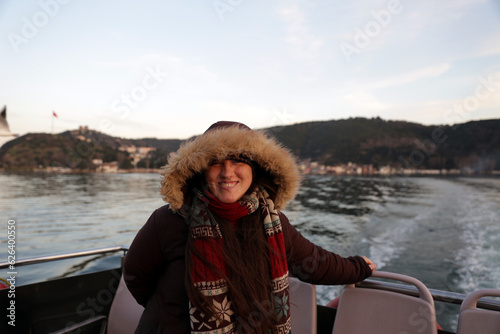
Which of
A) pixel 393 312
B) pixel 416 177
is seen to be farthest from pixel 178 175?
pixel 416 177

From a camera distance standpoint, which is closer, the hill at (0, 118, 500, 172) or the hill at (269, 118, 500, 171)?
the hill at (0, 118, 500, 172)

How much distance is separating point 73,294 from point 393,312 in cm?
220

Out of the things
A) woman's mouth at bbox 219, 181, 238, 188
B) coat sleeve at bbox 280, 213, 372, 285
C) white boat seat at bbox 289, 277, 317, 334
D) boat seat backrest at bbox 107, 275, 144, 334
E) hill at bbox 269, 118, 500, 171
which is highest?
hill at bbox 269, 118, 500, 171

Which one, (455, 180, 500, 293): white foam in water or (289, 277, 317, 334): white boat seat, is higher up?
(289, 277, 317, 334): white boat seat

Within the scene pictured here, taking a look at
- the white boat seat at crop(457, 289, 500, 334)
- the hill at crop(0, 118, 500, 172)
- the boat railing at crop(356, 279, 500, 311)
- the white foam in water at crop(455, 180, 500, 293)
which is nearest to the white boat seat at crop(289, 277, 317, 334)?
the boat railing at crop(356, 279, 500, 311)

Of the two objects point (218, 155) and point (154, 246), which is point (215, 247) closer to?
point (154, 246)

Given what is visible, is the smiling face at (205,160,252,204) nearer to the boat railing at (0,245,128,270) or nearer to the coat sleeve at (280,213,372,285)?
the coat sleeve at (280,213,372,285)

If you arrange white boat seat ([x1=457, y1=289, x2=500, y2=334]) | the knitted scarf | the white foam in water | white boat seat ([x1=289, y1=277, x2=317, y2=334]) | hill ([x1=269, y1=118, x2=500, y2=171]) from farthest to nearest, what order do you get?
hill ([x1=269, y1=118, x2=500, y2=171])
the white foam in water
white boat seat ([x1=289, y1=277, x2=317, y2=334])
white boat seat ([x1=457, y1=289, x2=500, y2=334])
the knitted scarf

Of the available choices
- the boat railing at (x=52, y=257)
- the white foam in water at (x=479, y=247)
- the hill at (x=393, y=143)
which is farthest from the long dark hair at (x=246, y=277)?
the hill at (x=393, y=143)

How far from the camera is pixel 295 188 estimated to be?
4.68ft

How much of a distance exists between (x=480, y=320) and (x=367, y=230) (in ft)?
50.5

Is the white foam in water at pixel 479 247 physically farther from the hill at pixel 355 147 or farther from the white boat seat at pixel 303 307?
the hill at pixel 355 147

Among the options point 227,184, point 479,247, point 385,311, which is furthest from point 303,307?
point 479,247

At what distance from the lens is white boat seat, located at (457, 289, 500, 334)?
4.59ft
